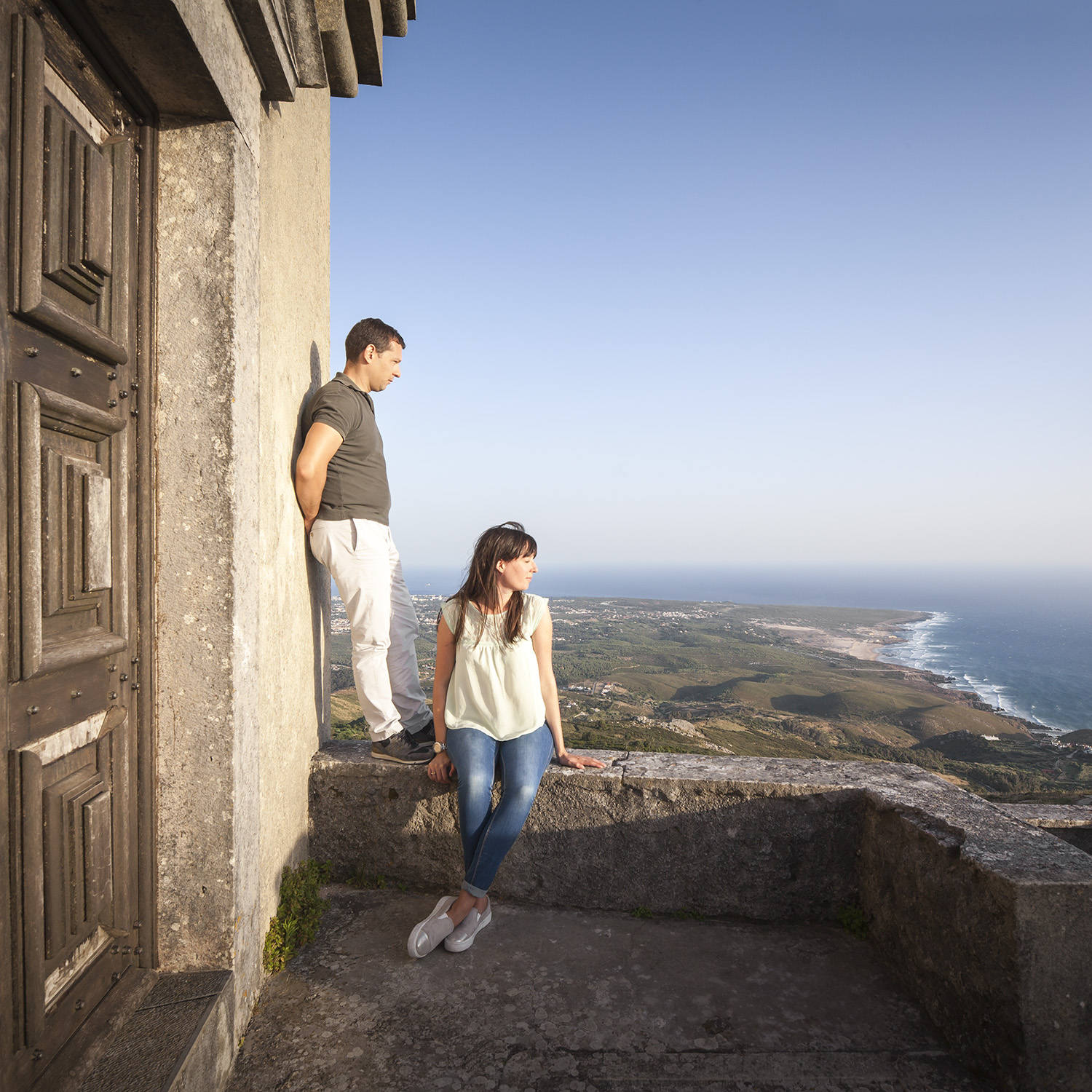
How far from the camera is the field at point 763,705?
9055mm

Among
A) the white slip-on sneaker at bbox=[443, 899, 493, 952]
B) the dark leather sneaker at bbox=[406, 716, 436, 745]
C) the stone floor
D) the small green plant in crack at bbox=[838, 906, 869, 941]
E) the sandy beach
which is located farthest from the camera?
the sandy beach

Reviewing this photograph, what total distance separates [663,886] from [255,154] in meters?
3.14

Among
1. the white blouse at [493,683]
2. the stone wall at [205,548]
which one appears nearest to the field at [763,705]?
the white blouse at [493,683]

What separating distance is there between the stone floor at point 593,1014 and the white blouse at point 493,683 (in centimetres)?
82

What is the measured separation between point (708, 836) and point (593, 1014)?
83cm

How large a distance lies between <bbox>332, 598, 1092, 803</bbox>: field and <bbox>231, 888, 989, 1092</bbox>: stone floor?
3.08 feet

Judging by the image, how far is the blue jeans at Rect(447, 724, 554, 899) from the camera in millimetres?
2436

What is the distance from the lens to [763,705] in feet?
101

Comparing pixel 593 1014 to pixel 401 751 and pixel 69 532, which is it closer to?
pixel 401 751

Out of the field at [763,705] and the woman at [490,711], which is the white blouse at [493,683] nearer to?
the woman at [490,711]

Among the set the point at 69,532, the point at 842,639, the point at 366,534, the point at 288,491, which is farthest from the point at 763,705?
the point at 842,639

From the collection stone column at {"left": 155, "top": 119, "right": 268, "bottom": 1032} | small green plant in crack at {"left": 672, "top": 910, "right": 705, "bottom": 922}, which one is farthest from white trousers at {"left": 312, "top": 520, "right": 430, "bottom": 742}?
small green plant in crack at {"left": 672, "top": 910, "right": 705, "bottom": 922}

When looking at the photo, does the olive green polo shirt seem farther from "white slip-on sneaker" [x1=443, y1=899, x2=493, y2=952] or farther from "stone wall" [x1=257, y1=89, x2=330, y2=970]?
"white slip-on sneaker" [x1=443, y1=899, x2=493, y2=952]

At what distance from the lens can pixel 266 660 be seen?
2.21 metres
